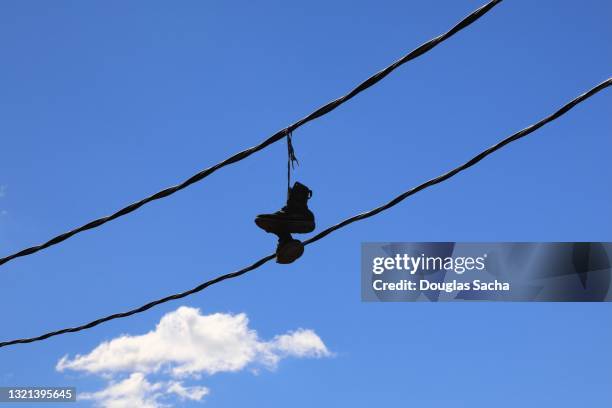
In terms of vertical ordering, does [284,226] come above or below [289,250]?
above

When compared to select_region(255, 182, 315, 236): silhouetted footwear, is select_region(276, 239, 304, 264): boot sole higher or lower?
lower

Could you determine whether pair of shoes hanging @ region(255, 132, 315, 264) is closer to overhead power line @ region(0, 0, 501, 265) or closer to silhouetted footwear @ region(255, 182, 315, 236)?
silhouetted footwear @ region(255, 182, 315, 236)

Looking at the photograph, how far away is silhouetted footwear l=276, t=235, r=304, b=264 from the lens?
19.2ft

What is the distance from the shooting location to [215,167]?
518cm

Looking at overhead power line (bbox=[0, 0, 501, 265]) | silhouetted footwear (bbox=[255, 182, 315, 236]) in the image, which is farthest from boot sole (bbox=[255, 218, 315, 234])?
overhead power line (bbox=[0, 0, 501, 265])

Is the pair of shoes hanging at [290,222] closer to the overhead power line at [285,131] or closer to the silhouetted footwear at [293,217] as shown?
the silhouetted footwear at [293,217]

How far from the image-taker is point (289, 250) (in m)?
5.86

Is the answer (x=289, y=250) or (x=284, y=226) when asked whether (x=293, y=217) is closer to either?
(x=284, y=226)

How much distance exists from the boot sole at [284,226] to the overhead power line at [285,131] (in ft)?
2.23

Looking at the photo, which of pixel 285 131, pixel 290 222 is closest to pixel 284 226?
pixel 290 222

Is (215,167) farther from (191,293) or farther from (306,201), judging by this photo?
(191,293)

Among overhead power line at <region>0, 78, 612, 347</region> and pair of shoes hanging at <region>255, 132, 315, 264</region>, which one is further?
pair of shoes hanging at <region>255, 132, 315, 264</region>

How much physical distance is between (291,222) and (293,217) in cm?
4

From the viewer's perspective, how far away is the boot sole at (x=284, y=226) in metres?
5.80
